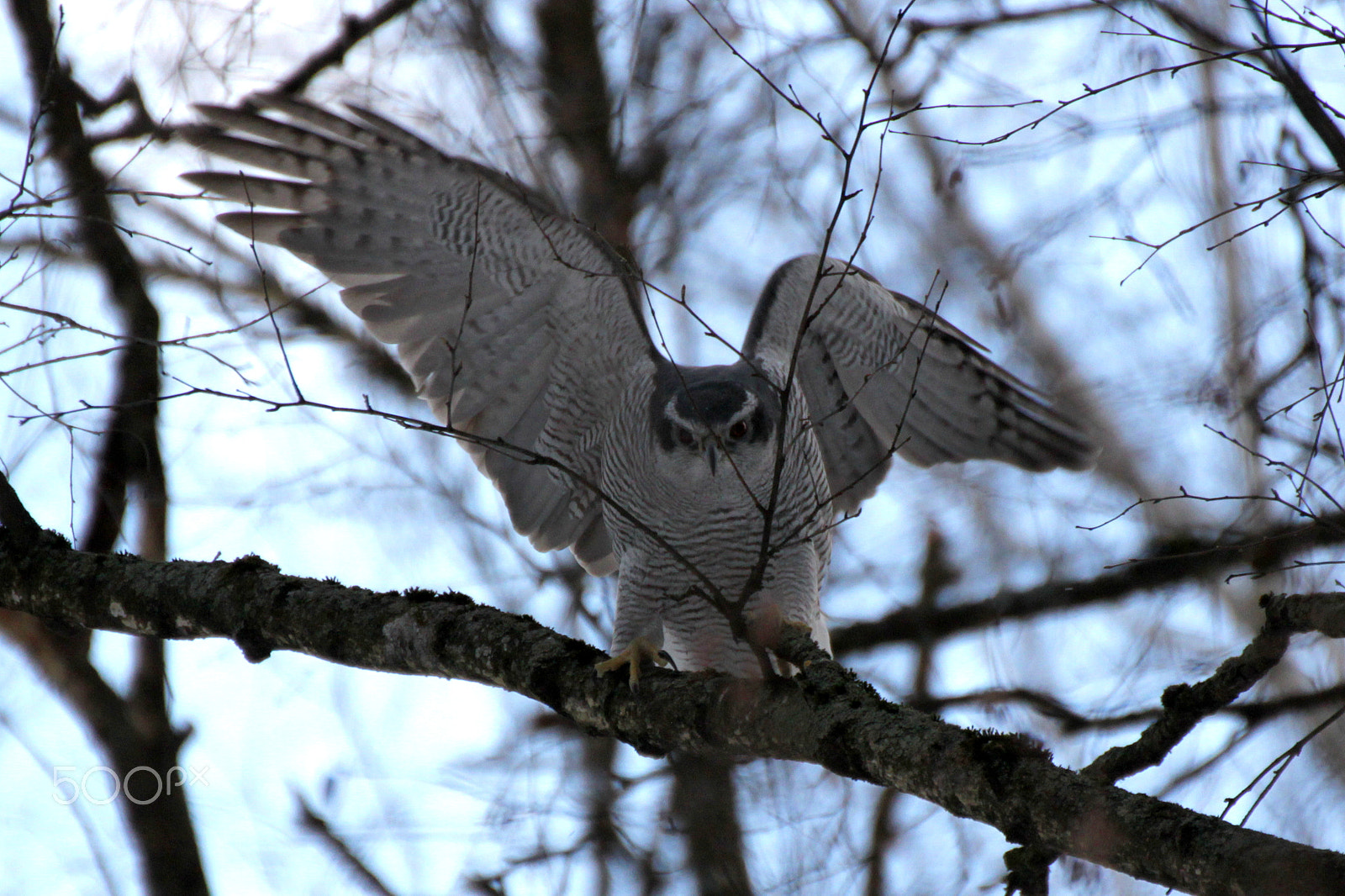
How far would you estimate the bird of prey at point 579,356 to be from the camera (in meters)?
4.78

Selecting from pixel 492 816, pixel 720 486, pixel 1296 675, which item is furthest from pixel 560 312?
pixel 1296 675

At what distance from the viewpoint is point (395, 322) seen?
522 cm

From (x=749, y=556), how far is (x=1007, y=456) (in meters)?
1.92

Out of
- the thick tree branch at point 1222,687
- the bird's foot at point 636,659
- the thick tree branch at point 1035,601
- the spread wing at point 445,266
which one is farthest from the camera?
the thick tree branch at point 1035,601

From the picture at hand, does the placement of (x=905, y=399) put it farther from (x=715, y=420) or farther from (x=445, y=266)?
(x=445, y=266)

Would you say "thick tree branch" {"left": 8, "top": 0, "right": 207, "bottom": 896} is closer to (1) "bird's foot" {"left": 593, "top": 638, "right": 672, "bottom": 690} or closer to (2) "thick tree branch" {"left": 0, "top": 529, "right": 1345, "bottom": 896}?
(2) "thick tree branch" {"left": 0, "top": 529, "right": 1345, "bottom": 896}

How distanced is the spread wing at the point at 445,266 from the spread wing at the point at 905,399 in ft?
2.98

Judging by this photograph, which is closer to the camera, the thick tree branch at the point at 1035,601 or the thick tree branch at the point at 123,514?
the thick tree branch at the point at 123,514

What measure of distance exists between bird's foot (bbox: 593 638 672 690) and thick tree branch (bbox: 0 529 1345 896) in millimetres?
42

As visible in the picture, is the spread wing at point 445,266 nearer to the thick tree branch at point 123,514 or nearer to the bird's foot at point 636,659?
the thick tree branch at point 123,514

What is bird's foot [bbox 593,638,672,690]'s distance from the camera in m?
3.48

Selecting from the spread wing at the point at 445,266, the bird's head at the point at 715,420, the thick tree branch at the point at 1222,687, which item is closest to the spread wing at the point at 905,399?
the bird's head at the point at 715,420

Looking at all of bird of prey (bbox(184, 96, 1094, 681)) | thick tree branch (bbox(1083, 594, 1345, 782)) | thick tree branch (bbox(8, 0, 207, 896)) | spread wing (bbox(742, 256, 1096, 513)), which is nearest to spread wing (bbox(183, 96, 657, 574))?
bird of prey (bbox(184, 96, 1094, 681))

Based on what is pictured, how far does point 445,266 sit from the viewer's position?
5.19 metres
